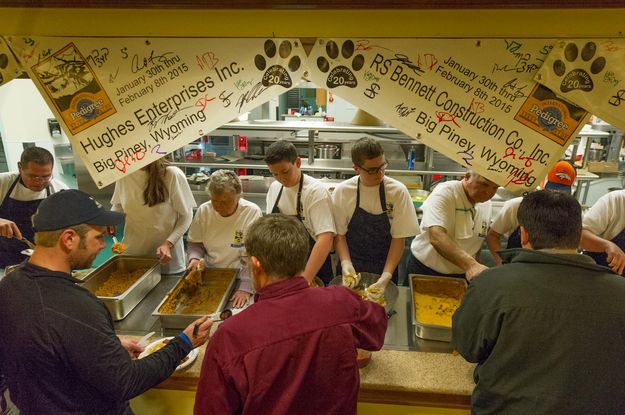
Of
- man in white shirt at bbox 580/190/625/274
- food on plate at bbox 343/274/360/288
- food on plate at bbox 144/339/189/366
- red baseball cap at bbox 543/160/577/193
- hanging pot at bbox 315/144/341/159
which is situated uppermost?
red baseball cap at bbox 543/160/577/193

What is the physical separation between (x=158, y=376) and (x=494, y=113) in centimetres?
182

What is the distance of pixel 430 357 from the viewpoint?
1.90 m

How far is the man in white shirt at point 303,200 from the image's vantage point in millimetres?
2498

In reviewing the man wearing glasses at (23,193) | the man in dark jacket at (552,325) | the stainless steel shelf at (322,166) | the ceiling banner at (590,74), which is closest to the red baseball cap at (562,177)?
the ceiling banner at (590,74)

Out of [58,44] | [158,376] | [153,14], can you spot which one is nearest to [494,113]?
[153,14]

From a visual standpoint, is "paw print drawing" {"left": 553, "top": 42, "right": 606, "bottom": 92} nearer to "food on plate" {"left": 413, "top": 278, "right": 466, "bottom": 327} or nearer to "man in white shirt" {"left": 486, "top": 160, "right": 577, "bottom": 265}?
"man in white shirt" {"left": 486, "top": 160, "right": 577, "bottom": 265}

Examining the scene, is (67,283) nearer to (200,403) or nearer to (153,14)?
(200,403)

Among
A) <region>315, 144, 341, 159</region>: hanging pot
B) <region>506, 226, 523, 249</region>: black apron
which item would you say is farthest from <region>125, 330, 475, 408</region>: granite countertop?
<region>315, 144, 341, 159</region>: hanging pot

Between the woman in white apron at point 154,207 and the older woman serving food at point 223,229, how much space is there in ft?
0.75

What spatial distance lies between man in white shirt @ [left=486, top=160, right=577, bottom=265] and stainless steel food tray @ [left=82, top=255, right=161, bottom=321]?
7.40ft

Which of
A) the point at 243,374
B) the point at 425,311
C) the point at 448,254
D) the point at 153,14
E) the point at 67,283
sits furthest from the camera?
the point at 448,254

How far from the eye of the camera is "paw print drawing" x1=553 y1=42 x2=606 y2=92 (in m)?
1.62

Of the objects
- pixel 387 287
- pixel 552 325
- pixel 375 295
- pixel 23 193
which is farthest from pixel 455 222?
pixel 23 193
